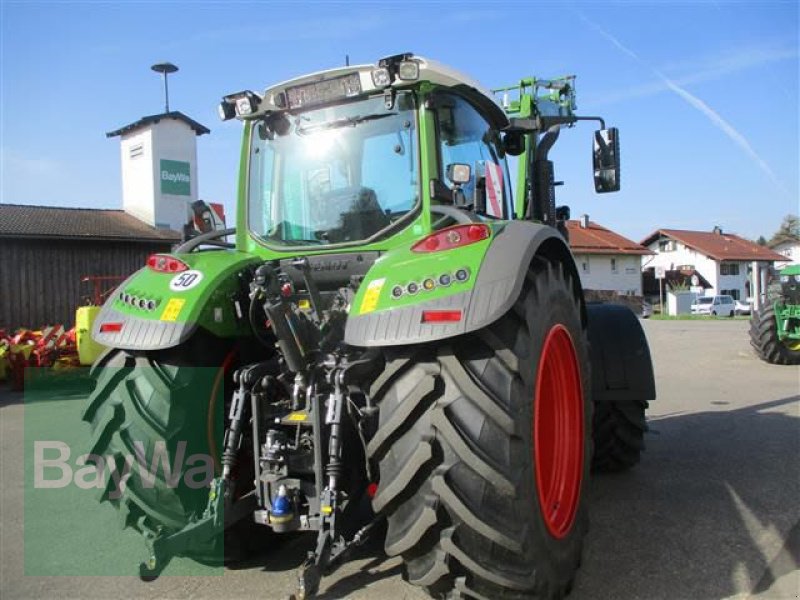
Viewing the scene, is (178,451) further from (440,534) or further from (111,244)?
(111,244)

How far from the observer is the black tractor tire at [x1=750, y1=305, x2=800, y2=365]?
1305 centimetres

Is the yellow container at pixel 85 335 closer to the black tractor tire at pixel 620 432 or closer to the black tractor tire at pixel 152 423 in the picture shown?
the black tractor tire at pixel 152 423

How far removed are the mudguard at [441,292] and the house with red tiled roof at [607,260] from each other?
42.7 m

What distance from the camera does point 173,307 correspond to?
3287 millimetres

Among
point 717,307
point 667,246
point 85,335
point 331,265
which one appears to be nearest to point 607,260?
point 717,307

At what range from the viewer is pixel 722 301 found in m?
40.3

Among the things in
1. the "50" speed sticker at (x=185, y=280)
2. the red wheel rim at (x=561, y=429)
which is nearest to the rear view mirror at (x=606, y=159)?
the red wheel rim at (x=561, y=429)

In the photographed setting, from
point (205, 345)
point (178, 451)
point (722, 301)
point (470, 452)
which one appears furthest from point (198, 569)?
point (722, 301)

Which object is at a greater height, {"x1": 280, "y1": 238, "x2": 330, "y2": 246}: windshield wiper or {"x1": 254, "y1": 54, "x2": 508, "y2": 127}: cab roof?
{"x1": 254, "y1": 54, "x2": 508, "y2": 127}: cab roof

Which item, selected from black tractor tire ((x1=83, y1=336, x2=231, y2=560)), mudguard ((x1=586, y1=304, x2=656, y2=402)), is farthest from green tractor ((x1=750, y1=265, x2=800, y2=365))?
black tractor tire ((x1=83, y1=336, x2=231, y2=560))

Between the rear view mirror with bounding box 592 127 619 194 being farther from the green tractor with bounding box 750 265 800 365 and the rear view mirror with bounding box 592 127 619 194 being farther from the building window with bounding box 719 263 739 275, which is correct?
the building window with bounding box 719 263 739 275

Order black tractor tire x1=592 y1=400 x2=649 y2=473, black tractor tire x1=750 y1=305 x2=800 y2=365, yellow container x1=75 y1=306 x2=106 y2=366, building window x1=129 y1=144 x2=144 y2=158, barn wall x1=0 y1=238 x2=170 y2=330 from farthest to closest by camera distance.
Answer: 1. building window x1=129 y1=144 x2=144 y2=158
2. barn wall x1=0 y1=238 x2=170 y2=330
3. black tractor tire x1=750 y1=305 x2=800 y2=365
4. yellow container x1=75 y1=306 x2=106 y2=366
5. black tractor tire x1=592 y1=400 x2=649 y2=473

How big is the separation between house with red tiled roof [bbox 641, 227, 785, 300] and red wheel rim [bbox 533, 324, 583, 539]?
5065 cm

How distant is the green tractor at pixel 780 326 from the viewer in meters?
13.1
